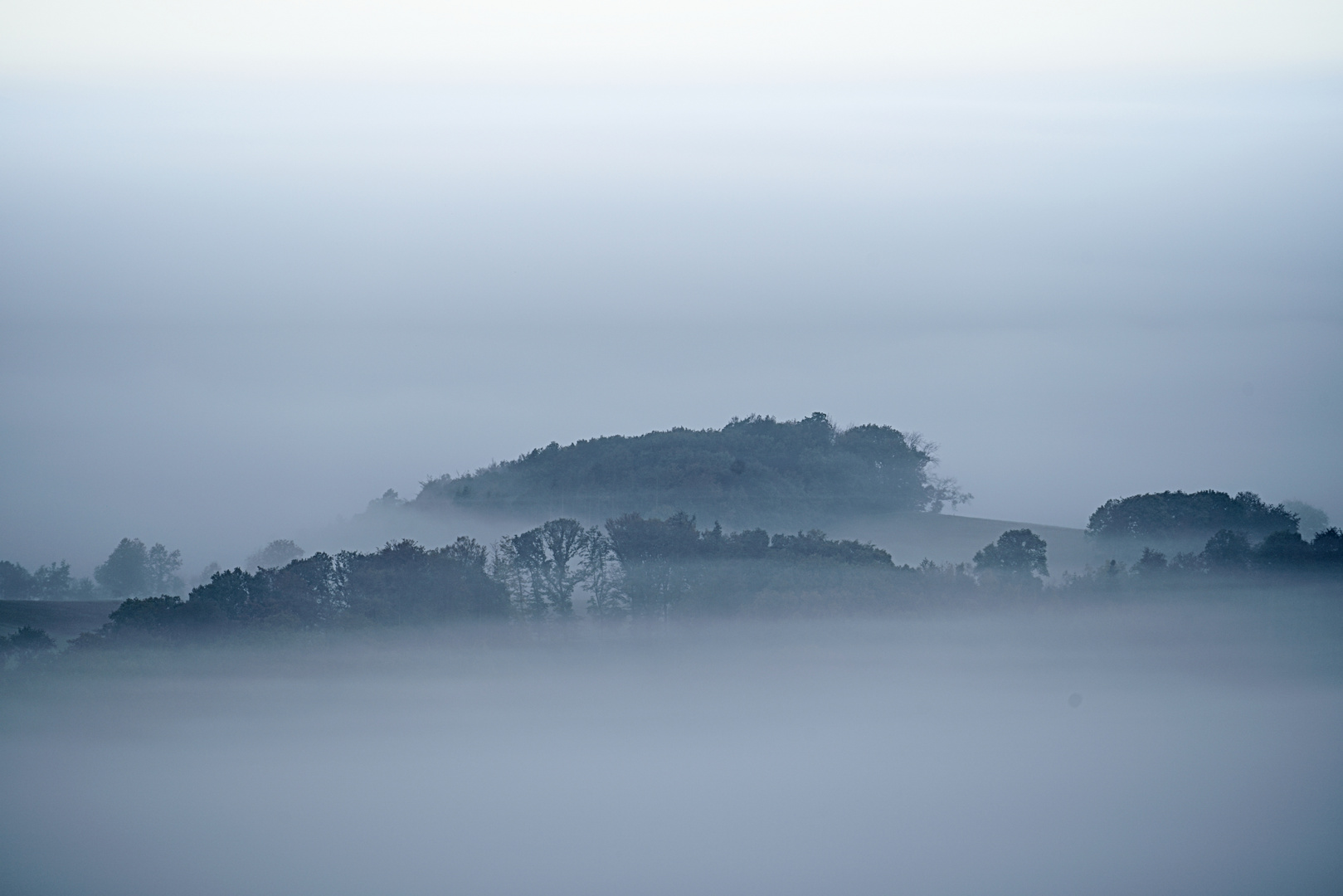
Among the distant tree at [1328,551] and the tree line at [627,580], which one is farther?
the distant tree at [1328,551]

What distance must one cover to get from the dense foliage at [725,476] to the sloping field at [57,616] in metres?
12.1

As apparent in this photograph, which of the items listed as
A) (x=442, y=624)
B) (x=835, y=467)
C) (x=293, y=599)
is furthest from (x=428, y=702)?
(x=835, y=467)

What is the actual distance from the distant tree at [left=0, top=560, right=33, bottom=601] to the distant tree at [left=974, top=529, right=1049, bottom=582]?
24.7 m

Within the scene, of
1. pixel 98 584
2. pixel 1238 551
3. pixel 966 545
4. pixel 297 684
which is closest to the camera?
pixel 297 684

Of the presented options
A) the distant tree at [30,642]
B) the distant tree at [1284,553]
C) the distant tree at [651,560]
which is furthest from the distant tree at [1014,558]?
the distant tree at [30,642]

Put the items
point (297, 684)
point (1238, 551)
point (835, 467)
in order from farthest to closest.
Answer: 1. point (835, 467)
2. point (1238, 551)
3. point (297, 684)

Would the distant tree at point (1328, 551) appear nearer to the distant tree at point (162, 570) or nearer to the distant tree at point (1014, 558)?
the distant tree at point (1014, 558)

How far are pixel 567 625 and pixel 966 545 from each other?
14.4 metres

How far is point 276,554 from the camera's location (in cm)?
3688

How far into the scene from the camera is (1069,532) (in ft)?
130

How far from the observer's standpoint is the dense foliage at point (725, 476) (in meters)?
37.8

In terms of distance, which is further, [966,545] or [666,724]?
[966,545]

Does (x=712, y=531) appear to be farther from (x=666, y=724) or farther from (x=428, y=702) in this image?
(x=428, y=702)

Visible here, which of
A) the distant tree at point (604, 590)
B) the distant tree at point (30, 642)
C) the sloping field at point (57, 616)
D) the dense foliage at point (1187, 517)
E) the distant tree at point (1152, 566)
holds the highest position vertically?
the dense foliage at point (1187, 517)
